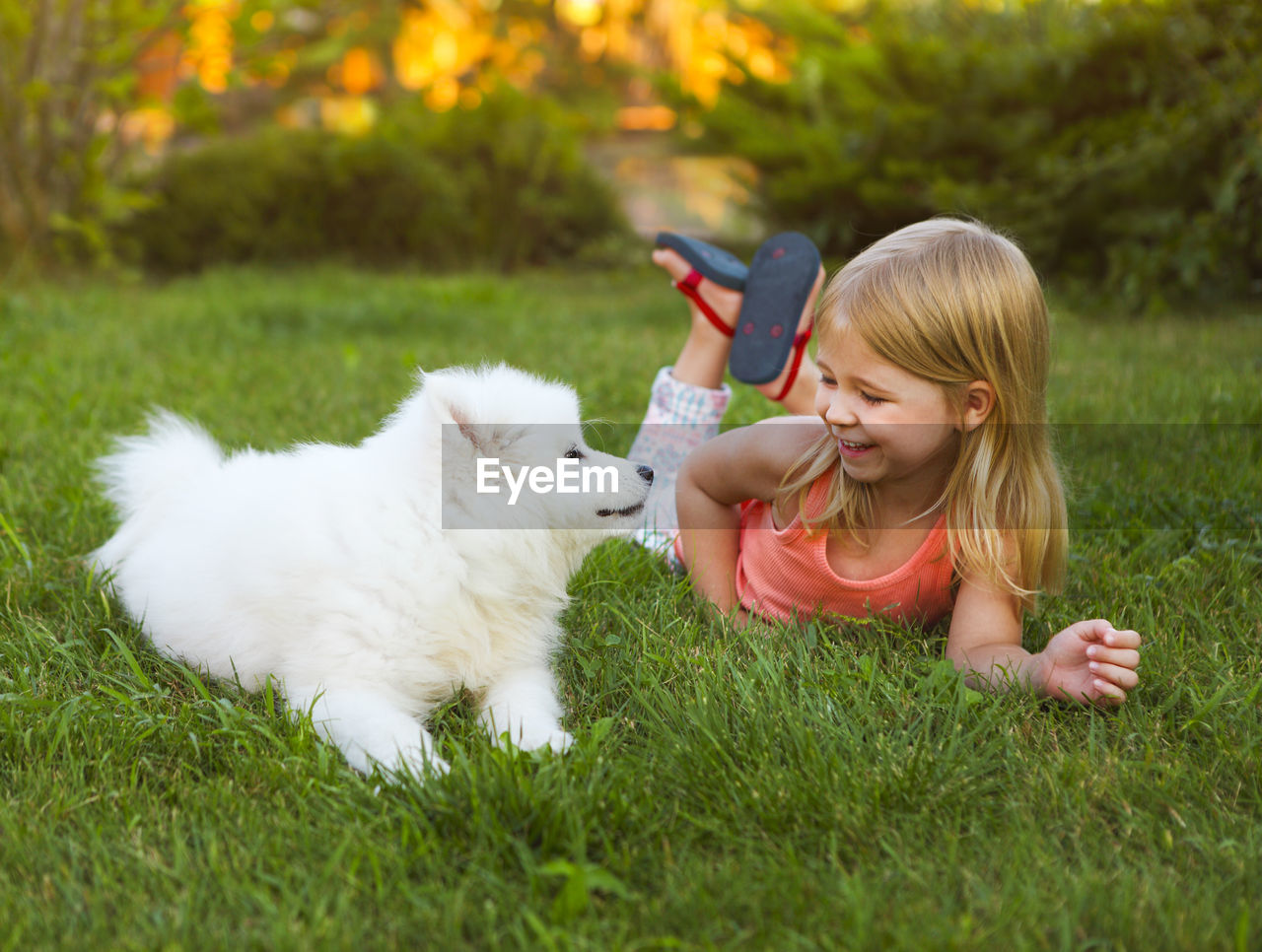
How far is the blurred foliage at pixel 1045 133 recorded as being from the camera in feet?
17.8

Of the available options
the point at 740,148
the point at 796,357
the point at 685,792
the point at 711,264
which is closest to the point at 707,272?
the point at 711,264

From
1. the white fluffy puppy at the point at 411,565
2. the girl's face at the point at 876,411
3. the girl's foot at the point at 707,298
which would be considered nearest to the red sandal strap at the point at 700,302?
the girl's foot at the point at 707,298

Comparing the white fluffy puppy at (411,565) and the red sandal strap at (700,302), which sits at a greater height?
the red sandal strap at (700,302)

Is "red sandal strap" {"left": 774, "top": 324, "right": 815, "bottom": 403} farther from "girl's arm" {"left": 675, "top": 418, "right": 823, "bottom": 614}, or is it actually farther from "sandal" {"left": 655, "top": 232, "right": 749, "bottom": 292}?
"girl's arm" {"left": 675, "top": 418, "right": 823, "bottom": 614}

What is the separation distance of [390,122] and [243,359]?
192 inches

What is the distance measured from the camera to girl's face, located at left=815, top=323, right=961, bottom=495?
6.57ft

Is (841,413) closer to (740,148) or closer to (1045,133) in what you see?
(1045,133)

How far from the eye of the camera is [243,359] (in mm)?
4988

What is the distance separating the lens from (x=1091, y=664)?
1.78m

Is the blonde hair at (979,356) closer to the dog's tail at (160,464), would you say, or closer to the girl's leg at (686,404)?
the girl's leg at (686,404)

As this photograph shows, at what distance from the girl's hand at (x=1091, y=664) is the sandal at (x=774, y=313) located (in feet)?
3.93

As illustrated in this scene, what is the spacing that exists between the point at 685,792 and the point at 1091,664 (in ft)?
2.50

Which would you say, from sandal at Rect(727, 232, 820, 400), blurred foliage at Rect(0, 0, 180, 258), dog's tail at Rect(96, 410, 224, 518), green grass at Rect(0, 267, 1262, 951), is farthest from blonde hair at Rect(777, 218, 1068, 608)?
blurred foliage at Rect(0, 0, 180, 258)

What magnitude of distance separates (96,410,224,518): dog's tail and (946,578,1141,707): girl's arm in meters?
1.75
